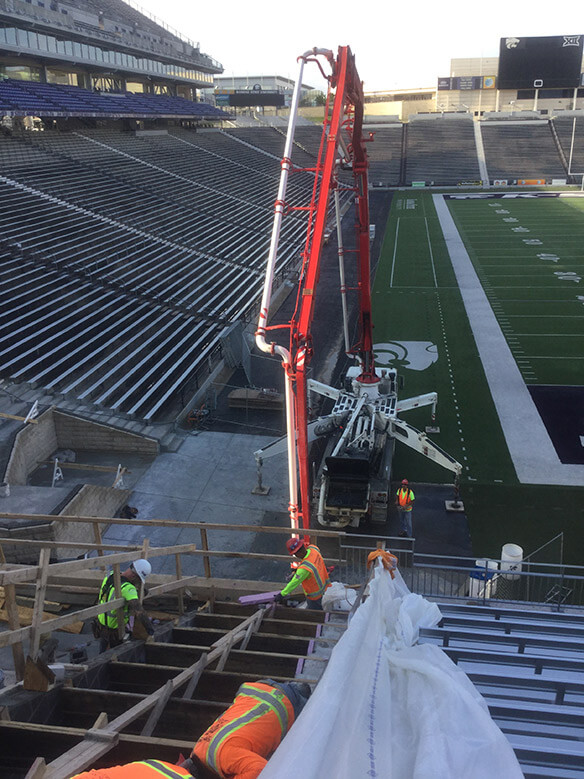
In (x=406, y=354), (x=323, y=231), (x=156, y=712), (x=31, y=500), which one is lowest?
(x=406, y=354)

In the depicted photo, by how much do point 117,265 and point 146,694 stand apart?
1898 centimetres

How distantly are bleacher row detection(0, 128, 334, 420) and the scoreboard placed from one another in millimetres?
43892

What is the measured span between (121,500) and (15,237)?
12321 millimetres

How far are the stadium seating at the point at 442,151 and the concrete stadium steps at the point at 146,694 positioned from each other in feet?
192

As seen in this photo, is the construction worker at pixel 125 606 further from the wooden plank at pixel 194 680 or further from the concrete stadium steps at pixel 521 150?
the concrete stadium steps at pixel 521 150

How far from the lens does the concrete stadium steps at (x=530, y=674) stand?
12.1ft

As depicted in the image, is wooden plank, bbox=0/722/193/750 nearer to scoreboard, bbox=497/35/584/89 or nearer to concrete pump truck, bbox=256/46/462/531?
concrete pump truck, bbox=256/46/462/531

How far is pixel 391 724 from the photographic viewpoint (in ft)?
10.4

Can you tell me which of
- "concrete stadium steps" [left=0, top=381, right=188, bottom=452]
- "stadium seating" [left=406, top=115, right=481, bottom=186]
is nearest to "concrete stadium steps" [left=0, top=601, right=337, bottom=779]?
"concrete stadium steps" [left=0, top=381, right=188, bottom=452]

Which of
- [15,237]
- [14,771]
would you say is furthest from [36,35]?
[14,771]

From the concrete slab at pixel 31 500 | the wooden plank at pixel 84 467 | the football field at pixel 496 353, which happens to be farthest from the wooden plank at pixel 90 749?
the wooden plank at pixel 84 467

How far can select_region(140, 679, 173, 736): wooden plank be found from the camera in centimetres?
385

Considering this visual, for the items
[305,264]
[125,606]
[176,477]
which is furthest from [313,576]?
[176,477]

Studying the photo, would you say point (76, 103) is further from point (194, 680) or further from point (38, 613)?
point (194, 680)
